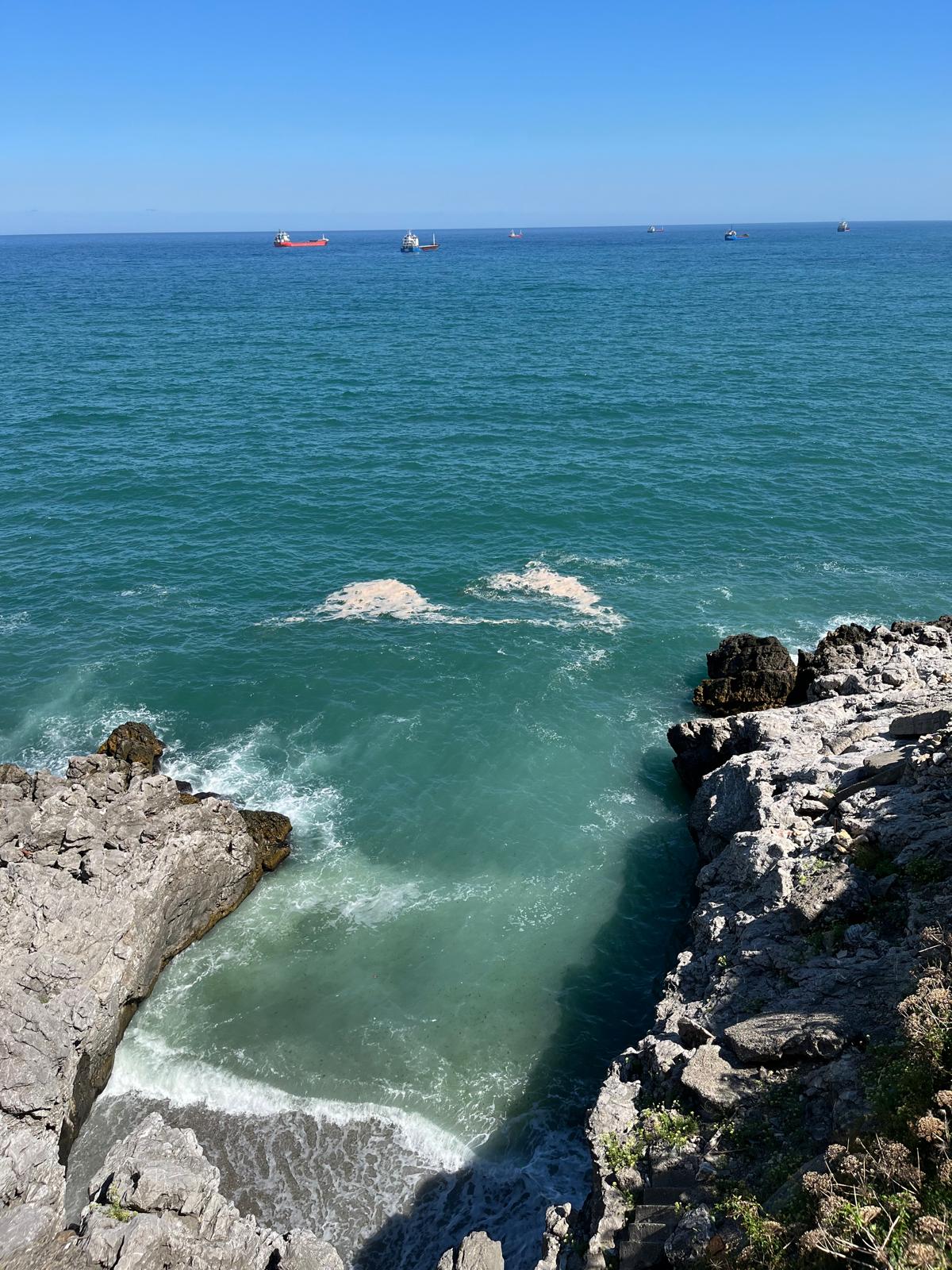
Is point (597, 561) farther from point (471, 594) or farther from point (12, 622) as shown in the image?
point (12, 622)

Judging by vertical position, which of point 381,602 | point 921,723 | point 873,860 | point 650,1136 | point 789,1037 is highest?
point 921,723

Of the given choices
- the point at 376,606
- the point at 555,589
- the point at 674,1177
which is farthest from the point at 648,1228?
the point at 555,589

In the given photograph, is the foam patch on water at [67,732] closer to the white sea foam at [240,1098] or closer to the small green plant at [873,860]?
the white sea foam at [240,1098]

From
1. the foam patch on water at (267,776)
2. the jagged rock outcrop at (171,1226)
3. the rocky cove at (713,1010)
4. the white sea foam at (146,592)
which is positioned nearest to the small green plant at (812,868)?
the rocky cove at (713,1010)

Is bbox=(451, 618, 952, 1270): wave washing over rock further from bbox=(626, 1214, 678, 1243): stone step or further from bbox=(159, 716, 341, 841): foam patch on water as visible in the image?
bbox=(159, 716, 341, 841): foam patch on water

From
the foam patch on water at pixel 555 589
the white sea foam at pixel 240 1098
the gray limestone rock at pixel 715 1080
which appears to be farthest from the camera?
the foam patch on water at pixel 555 589

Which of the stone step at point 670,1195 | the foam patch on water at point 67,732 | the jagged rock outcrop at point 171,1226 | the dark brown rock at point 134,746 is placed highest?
the stone step at point 670,1195

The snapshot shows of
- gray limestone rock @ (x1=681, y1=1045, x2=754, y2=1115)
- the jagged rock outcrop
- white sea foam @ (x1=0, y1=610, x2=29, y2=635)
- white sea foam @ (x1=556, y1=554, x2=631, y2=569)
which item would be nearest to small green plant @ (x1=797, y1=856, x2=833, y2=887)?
gray limestone rock @ (x1=681, y1=1045, x2=754, y2=1115)

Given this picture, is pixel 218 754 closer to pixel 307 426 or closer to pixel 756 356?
pixel 307 426
